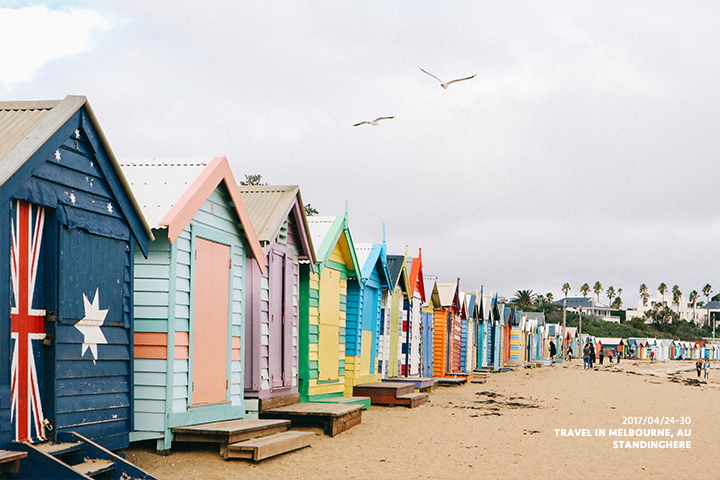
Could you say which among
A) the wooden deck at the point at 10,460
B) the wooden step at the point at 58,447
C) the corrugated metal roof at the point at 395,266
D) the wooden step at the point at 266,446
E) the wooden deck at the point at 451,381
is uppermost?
the corrugated metal roof at the point at 395,266

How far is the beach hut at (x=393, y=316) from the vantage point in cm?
2066

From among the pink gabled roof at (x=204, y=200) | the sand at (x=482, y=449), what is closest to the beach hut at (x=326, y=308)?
the sand at (x=482, y=449)

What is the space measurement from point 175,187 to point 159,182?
10.5 inches

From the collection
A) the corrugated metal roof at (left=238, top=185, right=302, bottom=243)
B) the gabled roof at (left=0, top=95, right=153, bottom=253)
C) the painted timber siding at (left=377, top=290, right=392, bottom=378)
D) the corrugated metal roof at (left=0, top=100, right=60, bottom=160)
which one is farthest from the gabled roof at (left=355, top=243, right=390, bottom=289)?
the corrugated metal roof at (left=0, top=100, right=60, bottom=160)

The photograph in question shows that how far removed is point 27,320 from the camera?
6.52 m

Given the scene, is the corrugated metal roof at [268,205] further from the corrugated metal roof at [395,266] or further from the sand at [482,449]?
the corrugated metal roof at [395,266]

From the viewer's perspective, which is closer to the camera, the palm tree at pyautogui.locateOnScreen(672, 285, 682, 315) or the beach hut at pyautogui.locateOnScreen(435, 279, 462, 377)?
the beach hut at pyautogui.locateOnScreen(435, 279, 462, 377)

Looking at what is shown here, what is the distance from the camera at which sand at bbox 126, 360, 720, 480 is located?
8.88 meters

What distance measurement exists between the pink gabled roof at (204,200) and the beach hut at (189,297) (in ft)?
0.04

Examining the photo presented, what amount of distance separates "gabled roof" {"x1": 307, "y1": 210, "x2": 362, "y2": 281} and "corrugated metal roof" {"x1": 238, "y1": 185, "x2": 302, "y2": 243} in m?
1.84

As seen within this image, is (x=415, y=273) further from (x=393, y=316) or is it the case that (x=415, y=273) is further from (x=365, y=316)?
(x=365, y=316)

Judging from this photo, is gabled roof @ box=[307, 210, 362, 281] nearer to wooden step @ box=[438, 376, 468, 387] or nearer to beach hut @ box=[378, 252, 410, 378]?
beach hut @ box=[378, 252, 410, 378]

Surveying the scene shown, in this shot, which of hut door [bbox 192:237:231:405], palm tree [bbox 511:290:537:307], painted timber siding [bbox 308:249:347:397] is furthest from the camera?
palm tree [bbox 511:290:537:307]

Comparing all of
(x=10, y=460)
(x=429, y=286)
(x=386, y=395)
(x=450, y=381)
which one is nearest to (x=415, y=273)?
(x=429, y=286)
